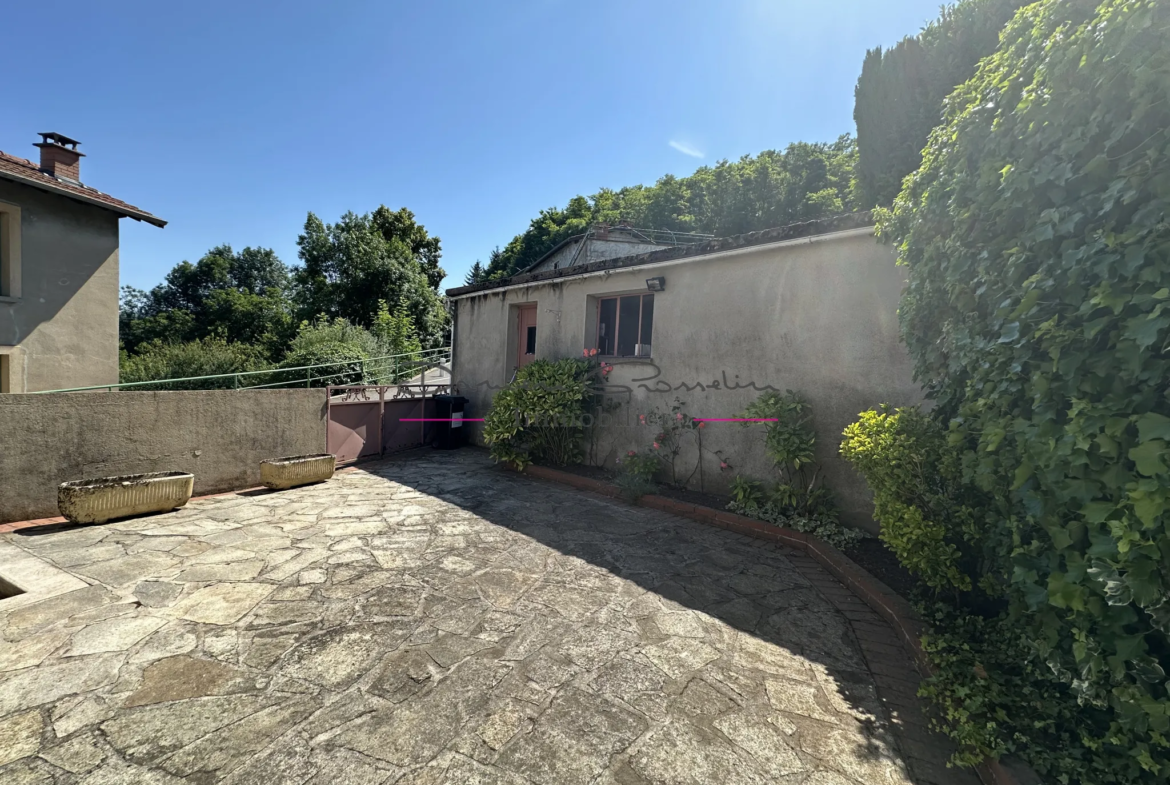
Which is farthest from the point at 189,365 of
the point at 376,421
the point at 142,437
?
the point at 142,437

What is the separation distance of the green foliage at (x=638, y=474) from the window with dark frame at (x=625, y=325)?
5.44 feet

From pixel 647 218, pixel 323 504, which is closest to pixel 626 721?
pixel 323 504

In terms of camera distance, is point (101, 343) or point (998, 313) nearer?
point (998, 313)

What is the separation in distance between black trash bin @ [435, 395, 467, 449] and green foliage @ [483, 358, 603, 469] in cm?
220

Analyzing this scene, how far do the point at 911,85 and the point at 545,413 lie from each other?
11882 millimetres

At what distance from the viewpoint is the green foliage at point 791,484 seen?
16.6 feet

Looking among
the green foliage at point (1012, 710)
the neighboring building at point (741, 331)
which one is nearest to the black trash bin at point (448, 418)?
the neighboring building at point (741, 331)

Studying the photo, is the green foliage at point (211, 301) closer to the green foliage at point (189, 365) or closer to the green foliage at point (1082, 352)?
the green foliage at point (189, 365)

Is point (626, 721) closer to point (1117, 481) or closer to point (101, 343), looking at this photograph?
point (1117, 481)

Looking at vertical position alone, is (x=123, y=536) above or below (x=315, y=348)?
below

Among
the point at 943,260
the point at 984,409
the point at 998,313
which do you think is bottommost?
the point at 984,409

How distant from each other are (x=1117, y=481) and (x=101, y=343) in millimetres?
13573

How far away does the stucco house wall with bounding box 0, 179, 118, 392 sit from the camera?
26.9ft

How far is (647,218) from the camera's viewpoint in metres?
30.6
